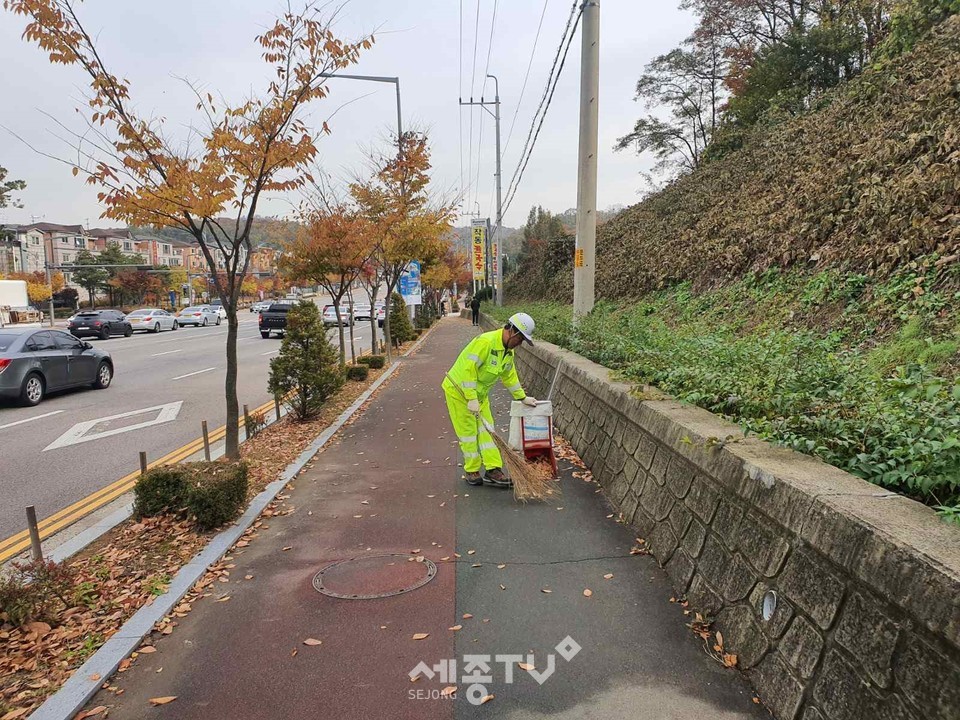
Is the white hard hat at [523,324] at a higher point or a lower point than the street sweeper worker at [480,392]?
higher

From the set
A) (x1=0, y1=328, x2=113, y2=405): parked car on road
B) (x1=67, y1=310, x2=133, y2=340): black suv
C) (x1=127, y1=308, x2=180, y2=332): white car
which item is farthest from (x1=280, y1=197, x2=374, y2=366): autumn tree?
(x1=127, y1=308, x2=180, y2=332): white car

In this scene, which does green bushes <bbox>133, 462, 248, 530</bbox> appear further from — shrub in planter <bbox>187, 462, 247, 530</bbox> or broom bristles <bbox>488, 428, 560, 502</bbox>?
broom bristles <bbox>488, 428, 560, 502</bbox>

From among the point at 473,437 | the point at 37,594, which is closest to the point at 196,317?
the point at 473,437

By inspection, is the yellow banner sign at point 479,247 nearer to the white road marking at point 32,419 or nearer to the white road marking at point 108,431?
the white road marking at point 108,431

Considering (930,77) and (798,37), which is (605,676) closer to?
(930,77)

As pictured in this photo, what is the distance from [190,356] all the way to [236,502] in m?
16.2

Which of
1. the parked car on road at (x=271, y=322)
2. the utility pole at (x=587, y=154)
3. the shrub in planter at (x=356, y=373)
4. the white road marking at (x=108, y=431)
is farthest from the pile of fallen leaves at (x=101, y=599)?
the parked car on road at (x=271, y=322)

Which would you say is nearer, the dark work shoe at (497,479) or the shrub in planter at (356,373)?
the dark work shoe at (497,479)

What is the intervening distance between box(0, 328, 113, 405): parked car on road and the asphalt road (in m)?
0.27

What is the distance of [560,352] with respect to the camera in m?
9.07

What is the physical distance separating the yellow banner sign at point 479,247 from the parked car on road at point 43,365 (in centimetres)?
2748

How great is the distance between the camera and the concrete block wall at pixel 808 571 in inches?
71.7

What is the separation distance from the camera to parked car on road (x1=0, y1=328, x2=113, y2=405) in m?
10.5
